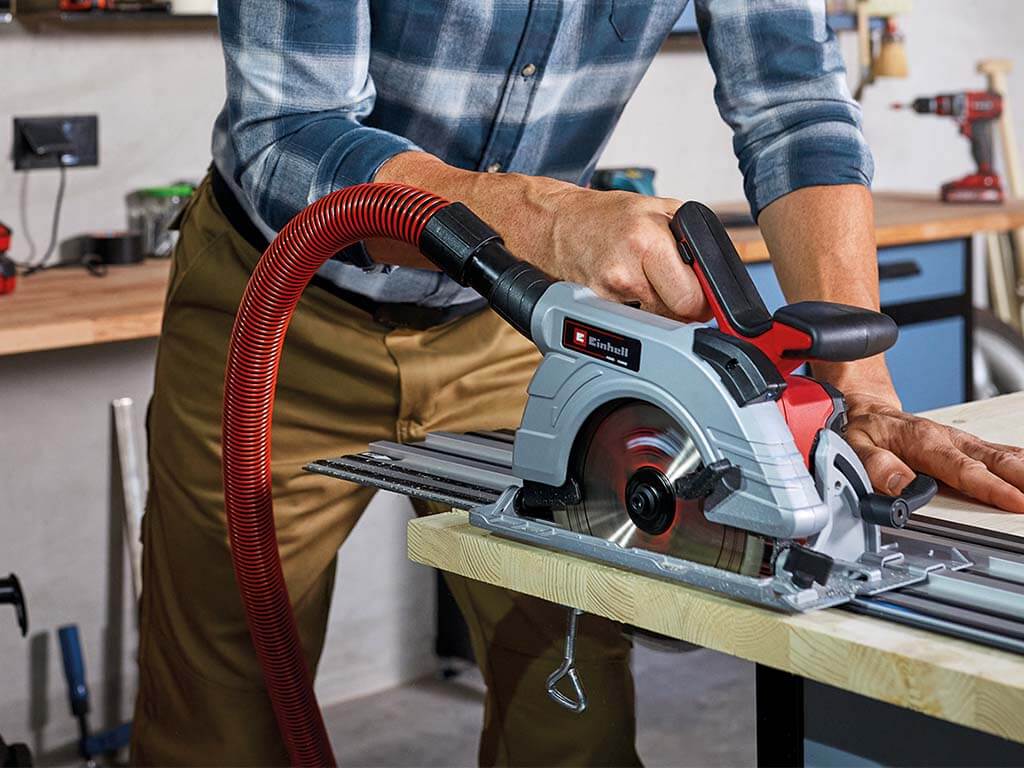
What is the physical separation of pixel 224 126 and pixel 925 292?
6.24ft

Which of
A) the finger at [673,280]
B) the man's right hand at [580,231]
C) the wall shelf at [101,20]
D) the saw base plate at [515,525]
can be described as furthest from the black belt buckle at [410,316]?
the wall shelf at [101,20]

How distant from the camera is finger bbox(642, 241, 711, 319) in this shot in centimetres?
94

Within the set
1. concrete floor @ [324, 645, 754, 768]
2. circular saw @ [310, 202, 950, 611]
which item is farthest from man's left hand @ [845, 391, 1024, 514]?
concrete floor @ [324, 645, 754, 768]

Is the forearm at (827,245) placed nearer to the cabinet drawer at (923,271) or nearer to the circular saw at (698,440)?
the circular saw at (698,440)

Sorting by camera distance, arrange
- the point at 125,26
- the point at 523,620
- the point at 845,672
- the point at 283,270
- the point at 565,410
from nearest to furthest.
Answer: the point at 845,672 → the point at 565,410 → the point at 283,270 → the point at 523,620 → the point at 125,26

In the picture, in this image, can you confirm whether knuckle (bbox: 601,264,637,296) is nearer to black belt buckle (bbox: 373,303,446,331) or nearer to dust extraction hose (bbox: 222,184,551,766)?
dust extraction hose (bbox: 222,184,551,766)

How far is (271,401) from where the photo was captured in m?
1.17

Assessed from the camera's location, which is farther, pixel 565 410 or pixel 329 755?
pixel 329 755

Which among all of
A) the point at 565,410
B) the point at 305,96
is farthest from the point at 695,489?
the point at 305,96

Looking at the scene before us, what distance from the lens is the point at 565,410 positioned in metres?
0.96

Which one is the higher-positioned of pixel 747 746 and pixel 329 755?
pixel 329 755

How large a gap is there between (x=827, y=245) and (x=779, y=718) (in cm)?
47

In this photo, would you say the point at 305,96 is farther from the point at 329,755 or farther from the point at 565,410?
the point at 329,755

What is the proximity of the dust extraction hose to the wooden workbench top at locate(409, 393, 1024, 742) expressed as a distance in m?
0.16
